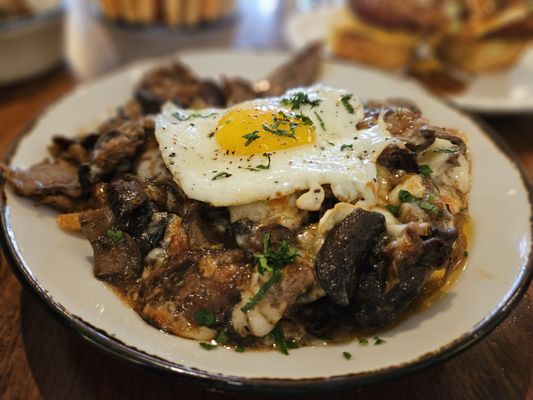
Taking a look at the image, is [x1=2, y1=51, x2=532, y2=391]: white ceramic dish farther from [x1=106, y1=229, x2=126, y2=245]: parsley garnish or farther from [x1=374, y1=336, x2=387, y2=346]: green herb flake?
[x1=106, y1=229, x2=126, y2=245]: parsley garnish

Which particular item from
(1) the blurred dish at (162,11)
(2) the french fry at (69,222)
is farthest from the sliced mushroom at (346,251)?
(1) the blurred dish at (162,11)

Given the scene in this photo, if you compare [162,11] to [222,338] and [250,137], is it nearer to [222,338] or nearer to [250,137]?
[250,137]

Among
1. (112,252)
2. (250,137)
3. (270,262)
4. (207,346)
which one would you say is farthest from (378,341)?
(112,252)

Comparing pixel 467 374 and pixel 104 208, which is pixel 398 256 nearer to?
pixel 467 374

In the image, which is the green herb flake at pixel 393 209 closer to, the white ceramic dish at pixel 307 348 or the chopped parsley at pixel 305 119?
the white ceramic dish at pixel 307 348

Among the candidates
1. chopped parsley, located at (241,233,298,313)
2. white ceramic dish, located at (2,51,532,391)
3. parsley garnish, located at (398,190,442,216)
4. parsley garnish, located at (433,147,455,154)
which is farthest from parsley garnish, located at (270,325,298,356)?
parsley garnish, located at (433,147,455,154)

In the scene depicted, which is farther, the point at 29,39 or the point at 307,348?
the point at 29,39

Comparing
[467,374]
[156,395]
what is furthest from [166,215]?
[467,374]
